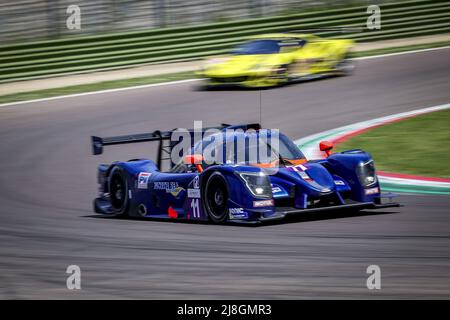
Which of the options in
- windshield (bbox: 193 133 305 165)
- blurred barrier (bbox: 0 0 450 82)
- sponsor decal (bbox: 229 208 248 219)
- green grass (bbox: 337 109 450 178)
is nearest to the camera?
A: sponsor decal (bbox: 229 208 248 219)

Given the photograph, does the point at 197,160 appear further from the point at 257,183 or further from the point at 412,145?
the point at 412,145

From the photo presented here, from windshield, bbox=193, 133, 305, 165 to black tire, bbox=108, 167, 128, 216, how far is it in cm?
127

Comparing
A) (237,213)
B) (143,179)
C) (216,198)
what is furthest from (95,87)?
(237,213)

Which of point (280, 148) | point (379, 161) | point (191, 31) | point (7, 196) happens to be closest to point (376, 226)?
point (280, 148)

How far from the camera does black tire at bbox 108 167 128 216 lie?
→ 11203mm

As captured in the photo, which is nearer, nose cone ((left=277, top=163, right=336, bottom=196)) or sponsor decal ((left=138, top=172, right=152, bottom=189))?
nose cone ((left=277, top=163, right=336, bottom=196))

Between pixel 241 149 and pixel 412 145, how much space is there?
15.9 ft

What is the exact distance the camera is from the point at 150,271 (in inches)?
299

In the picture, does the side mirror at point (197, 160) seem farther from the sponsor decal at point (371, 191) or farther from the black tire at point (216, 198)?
the sponsor decal at point (371, 191)

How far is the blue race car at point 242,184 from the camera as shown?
9.50m

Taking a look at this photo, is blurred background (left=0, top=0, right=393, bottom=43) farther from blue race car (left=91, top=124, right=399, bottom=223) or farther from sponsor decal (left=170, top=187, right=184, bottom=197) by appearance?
sponsor decal (left=170, top=187, right=184, bottom=197)

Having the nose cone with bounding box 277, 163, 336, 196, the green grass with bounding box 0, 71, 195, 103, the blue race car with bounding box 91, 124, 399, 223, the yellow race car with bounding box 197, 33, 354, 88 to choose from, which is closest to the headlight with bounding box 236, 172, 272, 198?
the blue race car with bounding box 91, 124, 399, 223

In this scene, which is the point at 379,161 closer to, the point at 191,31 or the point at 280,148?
→ the point at 280,148

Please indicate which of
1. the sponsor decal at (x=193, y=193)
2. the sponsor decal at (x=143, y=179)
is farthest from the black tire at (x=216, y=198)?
the sponsor decal at (x=143, y=179)
